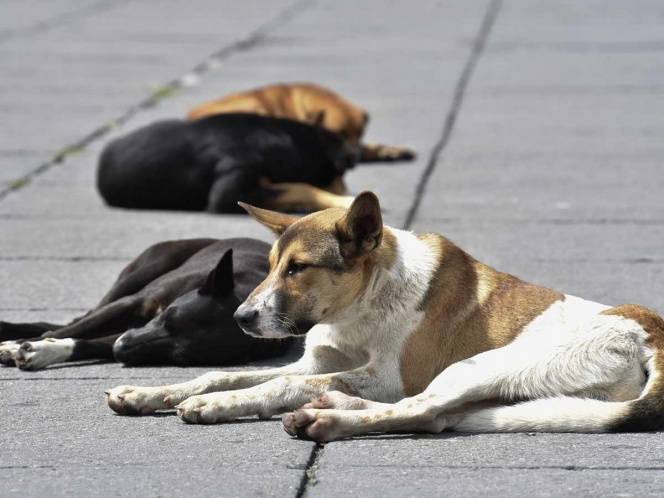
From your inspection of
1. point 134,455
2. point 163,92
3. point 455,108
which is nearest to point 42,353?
point 134,455

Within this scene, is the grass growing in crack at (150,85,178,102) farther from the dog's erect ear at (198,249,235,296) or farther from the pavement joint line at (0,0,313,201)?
the dog's erect ear at (198,249,235,296)

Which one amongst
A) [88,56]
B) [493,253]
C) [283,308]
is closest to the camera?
[283,308]

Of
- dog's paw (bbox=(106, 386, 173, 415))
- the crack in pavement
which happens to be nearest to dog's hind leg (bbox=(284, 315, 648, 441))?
the crack in pavement

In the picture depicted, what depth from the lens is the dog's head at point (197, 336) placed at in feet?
23.7

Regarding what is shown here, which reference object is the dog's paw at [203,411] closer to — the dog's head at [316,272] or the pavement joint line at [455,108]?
the dog's head at [316,272]

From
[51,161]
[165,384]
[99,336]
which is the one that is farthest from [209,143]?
[165,384]

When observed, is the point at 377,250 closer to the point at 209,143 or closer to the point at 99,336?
the point at 99,336

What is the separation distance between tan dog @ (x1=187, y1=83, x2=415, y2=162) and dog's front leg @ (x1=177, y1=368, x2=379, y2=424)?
6942 millimetres

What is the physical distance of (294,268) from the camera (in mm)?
6027

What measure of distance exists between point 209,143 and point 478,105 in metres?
5.17

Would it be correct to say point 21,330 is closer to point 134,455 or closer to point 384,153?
point 134,455

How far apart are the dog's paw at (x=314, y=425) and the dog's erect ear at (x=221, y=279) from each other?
59.1 inches

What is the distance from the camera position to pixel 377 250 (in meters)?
6.25

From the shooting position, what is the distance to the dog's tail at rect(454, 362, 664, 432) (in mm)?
5734
